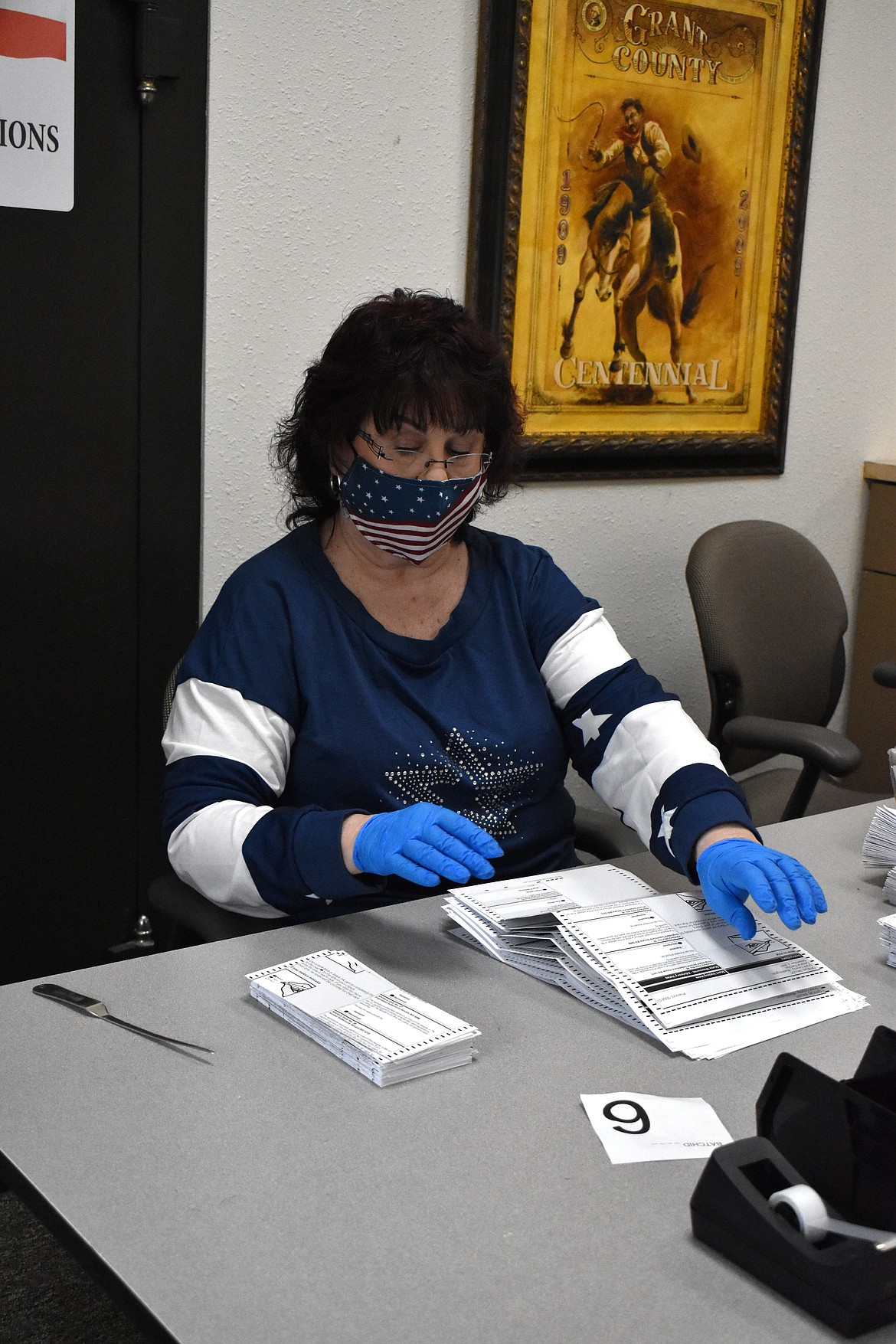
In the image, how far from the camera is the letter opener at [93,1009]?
109 centimetres

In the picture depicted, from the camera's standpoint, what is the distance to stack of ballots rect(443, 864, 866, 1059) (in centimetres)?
114

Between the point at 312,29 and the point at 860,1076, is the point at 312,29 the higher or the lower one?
the higher one

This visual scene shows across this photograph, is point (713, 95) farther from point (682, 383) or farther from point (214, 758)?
point (214, 758)

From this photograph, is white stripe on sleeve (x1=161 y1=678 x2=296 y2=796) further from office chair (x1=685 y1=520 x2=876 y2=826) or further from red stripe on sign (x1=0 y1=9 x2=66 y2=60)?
→ red stripe on sign (x1=0 y1=9 x2=66 y2=60)

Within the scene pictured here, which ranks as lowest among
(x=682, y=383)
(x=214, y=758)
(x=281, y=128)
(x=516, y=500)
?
(x=214, y=758)

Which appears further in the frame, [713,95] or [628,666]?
[713,95]

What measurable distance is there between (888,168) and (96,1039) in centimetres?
272

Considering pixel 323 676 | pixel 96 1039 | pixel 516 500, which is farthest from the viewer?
pixel 516 500

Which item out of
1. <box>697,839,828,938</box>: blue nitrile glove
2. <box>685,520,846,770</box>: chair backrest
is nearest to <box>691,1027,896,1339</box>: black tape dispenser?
<box>697,839,828,938</box>: blue nitrile glove

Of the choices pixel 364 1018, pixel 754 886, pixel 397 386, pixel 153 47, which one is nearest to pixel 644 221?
pixel 153 47

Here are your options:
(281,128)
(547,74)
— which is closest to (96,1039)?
(281,128)

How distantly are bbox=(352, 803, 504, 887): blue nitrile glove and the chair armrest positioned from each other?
3.07 ft

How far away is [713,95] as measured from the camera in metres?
2.66

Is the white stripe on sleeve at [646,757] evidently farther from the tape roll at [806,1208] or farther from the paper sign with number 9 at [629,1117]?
the tape roll at [806,1208]
